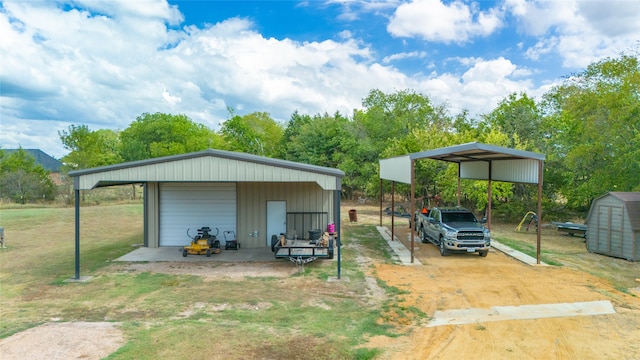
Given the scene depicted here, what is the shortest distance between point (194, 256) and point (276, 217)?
3148 millimetres

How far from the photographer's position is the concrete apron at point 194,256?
42.2ft

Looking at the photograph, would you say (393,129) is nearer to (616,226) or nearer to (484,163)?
(484,163)

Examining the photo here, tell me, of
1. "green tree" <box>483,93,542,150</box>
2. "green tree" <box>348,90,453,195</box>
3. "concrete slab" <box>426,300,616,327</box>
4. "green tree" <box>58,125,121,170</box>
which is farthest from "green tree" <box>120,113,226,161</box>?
"concrete slab" <box>426,300,616,327</box>

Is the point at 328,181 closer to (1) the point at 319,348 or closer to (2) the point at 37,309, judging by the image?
(1) the point at 319,348

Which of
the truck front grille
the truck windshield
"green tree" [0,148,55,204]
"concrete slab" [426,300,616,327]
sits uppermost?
"green tree" [0,148,55,204]

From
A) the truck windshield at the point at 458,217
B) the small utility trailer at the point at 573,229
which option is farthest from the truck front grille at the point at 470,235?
the small utility trailer at the point at 573,229

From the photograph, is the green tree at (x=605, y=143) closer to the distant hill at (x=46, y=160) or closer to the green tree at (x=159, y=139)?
the green tree at (x=159, y=139)

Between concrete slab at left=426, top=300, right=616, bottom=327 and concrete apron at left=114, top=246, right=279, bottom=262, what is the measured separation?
648 centimetres

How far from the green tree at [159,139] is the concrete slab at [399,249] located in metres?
34.6

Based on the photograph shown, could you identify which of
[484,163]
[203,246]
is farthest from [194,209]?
[484,163]

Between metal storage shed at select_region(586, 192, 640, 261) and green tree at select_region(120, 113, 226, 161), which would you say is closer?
metal storage shed at select_region(586, 192, 640, 261)

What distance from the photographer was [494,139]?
21688 mm

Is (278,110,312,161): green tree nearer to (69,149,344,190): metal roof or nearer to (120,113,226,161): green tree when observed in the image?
(120,113,226,161): green tree

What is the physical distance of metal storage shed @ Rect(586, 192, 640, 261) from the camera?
504 inches
